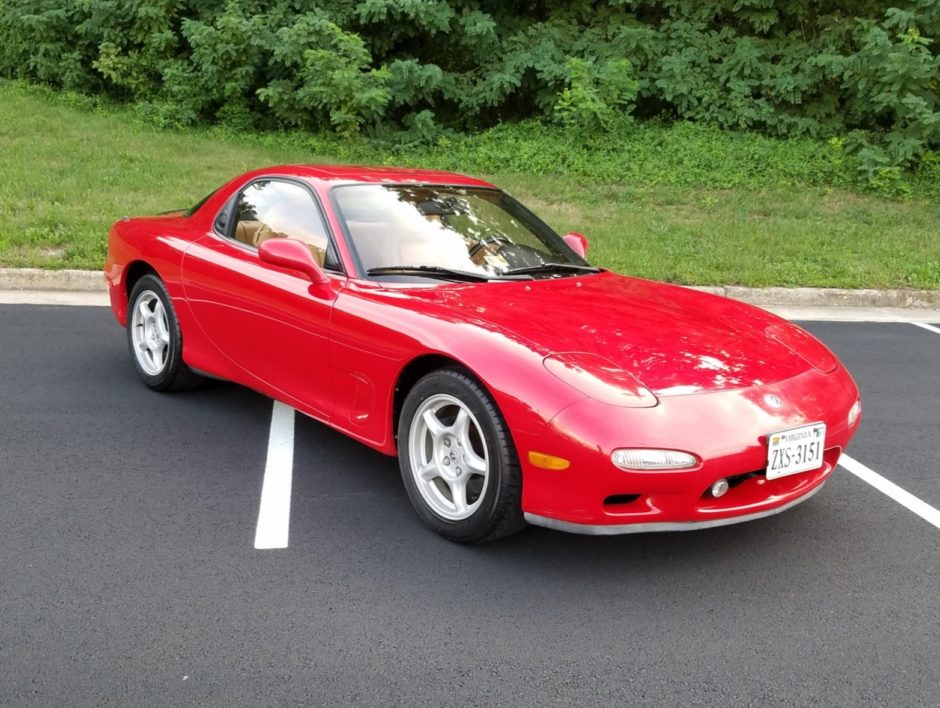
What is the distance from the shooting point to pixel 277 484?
411cm

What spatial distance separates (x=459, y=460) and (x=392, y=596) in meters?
0.59

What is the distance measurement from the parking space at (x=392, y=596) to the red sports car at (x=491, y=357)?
0.27m

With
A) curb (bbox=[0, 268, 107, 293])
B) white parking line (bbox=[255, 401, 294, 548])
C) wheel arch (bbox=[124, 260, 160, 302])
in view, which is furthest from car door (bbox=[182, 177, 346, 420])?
curb (bbox=[0, 268, 107, 293])

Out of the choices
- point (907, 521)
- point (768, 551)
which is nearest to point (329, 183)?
point (768, 551)

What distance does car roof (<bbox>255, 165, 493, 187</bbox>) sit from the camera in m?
4.61

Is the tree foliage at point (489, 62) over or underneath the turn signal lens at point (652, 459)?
over

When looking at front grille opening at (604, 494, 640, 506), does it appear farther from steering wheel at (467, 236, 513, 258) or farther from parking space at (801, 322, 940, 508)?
parking space at (801, 322, 940, 508)

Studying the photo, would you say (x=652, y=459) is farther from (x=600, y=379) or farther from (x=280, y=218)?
(x=280, y=218)

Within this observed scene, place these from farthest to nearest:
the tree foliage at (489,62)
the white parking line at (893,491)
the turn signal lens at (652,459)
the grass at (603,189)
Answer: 1. the tree foliage at (489,62)
2. the grass at (603,189)
3. the white parking line at (893,491)
4. the turn signal lens at (652,459)

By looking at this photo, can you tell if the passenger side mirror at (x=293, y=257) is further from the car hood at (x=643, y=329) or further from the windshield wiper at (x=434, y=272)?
the car hood at (x=643, y=329)

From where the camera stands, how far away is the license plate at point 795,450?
3.25 m

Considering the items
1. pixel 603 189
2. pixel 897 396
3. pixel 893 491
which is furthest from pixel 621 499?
pixel 603 189

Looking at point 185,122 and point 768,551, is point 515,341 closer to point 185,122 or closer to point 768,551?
point 768,551

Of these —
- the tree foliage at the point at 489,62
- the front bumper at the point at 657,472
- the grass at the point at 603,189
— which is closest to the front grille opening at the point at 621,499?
the front bumper at the point at 657,472
